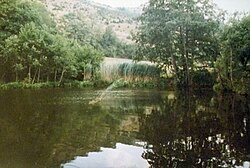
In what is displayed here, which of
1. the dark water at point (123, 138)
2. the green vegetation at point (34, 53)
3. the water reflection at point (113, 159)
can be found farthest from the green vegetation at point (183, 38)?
the water reflection at point (113, 159)

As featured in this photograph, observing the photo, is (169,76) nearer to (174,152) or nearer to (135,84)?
(135,84)

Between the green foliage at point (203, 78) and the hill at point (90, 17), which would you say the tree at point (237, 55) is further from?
the hill at point (90, 17)

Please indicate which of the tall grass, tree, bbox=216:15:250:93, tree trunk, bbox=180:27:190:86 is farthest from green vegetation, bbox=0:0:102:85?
tree, bbox=216:15:250:93

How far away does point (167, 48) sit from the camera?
1530 cm

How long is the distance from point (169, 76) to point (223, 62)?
14.4ft

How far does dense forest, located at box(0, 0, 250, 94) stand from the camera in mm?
14120

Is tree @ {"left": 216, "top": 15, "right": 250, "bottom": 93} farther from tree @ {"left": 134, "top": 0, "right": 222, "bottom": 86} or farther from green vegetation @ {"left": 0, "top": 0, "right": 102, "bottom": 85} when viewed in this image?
A: green vegetation @ {"left": 0, "top": 0, "right": 102, "bottom": 85}

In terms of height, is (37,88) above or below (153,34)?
below

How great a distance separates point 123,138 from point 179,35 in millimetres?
11087

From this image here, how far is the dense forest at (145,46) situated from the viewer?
46.3 ft

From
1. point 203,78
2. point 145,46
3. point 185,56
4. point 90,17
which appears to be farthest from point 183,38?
point 90,17

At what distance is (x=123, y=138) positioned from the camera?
178 inches

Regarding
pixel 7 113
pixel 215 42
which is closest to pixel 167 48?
pixel 215 42

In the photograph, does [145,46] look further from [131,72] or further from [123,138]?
[123,138]
